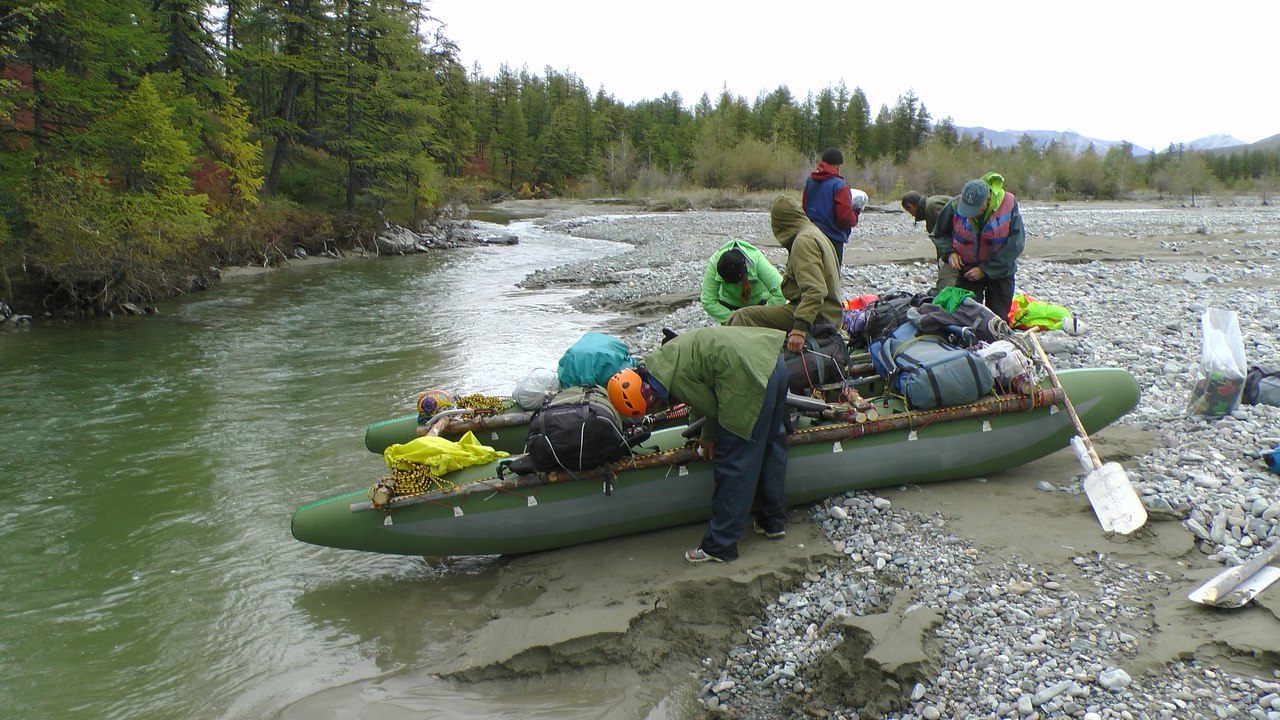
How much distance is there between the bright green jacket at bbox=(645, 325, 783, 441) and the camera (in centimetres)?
477

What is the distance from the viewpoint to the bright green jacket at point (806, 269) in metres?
5.93

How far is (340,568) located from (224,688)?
4.50 ft

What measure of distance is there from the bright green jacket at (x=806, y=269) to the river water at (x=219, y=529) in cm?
311

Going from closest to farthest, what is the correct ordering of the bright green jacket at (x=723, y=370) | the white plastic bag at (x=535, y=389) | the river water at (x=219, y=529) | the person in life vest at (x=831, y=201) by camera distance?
1. the river water at (x=219, y=529)
2. the bright green jacket at (x=723, y=370)
3. the white plastic bag at (x=535, y=389)
4. the person in life vest at (x=831, y=201)

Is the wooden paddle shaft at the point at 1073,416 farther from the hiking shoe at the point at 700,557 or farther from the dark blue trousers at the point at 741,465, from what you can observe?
the hiking shoe at the point at 700,557

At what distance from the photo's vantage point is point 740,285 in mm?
7141

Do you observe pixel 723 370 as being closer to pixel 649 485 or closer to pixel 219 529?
pixel 649 485

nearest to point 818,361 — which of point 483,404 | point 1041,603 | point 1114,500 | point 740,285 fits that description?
point 740,285

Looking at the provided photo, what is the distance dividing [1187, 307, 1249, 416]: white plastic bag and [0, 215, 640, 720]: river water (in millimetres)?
5227

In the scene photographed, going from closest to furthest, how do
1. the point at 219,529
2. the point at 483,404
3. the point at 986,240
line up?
the point at 219,529, the point at 986,240, the point at 483,404

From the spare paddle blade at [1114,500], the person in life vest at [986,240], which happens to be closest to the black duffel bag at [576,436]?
the spare paddle blade at [1114,500]

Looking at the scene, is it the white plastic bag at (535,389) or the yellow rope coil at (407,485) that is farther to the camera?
the white plastic bag at (535,389)

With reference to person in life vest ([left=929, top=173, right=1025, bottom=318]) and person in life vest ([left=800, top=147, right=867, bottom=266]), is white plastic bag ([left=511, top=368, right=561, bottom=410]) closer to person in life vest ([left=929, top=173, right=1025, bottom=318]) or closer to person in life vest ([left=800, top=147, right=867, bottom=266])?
person in life vest ([left=800, top=147, right=867, bottom=266])

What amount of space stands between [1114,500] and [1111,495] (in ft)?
0.15
